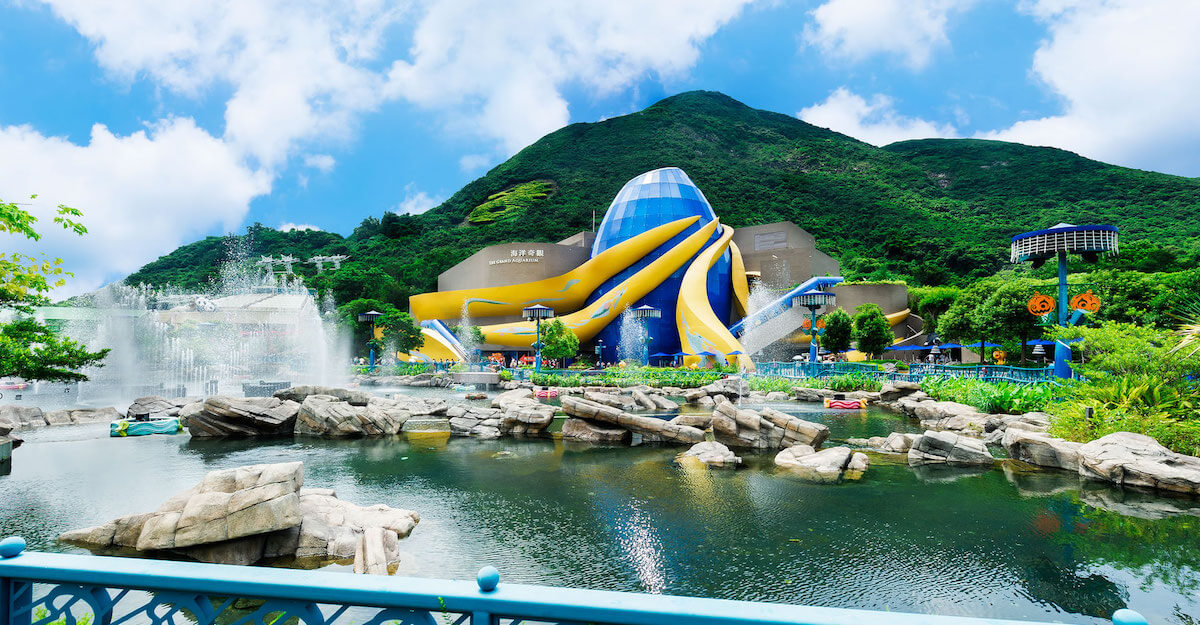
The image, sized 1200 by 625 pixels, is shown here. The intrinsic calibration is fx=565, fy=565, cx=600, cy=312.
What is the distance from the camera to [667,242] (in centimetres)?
4181

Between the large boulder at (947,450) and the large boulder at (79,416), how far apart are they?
19977mm

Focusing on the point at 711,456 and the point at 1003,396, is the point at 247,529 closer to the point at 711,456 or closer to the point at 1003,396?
the point at 711,456

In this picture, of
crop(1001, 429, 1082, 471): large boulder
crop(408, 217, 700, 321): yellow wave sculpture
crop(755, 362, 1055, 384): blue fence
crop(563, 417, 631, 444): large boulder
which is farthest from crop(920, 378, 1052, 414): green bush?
crop(408, 217, 700, 321): yellow wave sculpture

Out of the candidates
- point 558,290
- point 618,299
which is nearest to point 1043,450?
point 618,299

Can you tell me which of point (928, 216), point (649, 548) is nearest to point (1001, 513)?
Result: point (649, 548)

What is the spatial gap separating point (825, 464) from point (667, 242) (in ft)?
107

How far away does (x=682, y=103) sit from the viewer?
114 meters

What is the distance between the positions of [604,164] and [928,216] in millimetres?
49286

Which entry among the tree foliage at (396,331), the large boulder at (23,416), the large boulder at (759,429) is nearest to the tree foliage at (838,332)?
the large boulder at (759,429)

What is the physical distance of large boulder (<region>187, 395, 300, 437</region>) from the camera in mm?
13688

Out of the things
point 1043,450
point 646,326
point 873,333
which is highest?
point 646,326

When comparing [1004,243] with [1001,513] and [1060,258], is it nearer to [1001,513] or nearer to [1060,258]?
[1060,258]

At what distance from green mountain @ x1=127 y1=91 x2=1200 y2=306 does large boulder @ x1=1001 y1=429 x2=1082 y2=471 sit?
44370 millimetres

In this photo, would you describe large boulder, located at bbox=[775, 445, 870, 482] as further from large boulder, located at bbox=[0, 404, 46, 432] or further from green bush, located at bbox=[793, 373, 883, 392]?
large boulder, located at bbox=[0, 404, 46, 432]
